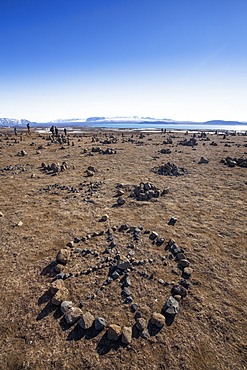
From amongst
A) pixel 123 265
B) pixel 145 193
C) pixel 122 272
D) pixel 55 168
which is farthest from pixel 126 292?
pixel 55 168

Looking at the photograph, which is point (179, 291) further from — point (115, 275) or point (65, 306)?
point (65, 306)

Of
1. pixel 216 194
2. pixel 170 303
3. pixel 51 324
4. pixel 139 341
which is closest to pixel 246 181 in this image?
pixel 216 194

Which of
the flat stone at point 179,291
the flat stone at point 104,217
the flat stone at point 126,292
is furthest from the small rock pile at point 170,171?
the flat stone at point 126,292

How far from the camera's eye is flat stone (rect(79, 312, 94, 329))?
14.5 ft

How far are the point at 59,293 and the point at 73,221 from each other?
4229mm

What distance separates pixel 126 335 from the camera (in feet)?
13.8

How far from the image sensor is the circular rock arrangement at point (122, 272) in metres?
4.53

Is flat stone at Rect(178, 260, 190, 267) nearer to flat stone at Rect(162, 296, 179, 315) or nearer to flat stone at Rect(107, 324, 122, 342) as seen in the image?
flat stone at Rect(162, 296, 179, 315)

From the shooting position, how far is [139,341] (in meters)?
4.24

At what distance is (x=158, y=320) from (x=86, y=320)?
1843 millimetres

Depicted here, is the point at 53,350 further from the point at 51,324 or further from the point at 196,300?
the point at 196,300

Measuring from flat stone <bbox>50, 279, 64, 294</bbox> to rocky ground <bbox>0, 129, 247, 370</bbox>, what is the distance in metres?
0.03

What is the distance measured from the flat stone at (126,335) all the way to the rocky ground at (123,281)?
21mm

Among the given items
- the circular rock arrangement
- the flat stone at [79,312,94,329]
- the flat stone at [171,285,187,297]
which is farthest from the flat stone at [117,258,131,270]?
the flat stone at [79,312,94,329]
